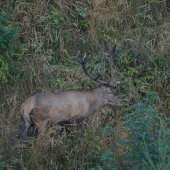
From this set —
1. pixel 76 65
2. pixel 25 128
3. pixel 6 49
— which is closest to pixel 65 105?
pixel 25 128

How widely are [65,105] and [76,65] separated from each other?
193 centimetres

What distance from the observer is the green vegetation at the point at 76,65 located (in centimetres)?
481

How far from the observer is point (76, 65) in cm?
723

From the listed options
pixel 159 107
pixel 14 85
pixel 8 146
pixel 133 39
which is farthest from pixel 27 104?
pixel 133 39

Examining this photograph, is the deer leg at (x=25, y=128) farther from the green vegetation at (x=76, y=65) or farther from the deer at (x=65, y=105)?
the green vegetation at (x=76, y=65)

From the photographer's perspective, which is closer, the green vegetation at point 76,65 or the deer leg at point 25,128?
the green vegetation at point 76,65

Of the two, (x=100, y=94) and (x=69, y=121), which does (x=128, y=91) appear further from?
(x=69, y=121)

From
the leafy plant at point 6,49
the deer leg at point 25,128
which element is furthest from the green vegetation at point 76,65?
the deer leg at point 25,128

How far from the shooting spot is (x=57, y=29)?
7477mm

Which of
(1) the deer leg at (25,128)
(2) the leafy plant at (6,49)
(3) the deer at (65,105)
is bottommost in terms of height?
(1) the deer leg at (25,128)

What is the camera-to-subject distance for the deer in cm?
520

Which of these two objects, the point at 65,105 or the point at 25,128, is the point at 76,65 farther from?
the point at 25,128

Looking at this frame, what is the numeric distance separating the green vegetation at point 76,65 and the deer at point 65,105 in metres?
0.20

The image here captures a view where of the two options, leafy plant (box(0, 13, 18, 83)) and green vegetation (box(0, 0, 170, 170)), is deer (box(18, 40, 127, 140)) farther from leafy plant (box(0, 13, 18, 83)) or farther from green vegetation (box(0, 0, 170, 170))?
leafy plant (box(0, 13, 18, 83))
